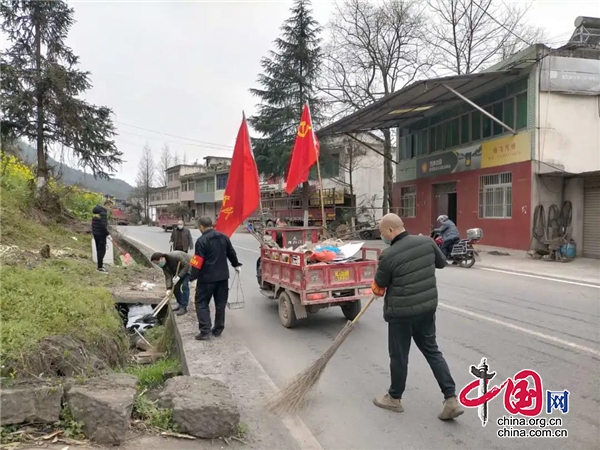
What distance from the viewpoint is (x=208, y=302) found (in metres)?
6.21

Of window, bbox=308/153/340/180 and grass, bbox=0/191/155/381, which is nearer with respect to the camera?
grass, bbox=0/191/155/381

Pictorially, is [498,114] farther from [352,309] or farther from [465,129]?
[352,309]

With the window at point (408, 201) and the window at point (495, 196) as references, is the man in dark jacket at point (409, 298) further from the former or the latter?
the window at point (408, 201)

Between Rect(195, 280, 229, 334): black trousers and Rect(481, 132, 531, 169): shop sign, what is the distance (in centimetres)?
1381

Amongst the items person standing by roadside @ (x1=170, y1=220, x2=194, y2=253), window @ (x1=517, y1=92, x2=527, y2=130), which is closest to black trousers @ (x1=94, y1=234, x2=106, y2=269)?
person standing by roadside @ (x1=170, y1=220, x2=194, y2=253)

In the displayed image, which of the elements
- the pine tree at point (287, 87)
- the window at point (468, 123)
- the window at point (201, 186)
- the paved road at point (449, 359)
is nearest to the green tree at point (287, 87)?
the pine tree at point (287, 87)

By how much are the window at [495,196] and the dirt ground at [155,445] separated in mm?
16220

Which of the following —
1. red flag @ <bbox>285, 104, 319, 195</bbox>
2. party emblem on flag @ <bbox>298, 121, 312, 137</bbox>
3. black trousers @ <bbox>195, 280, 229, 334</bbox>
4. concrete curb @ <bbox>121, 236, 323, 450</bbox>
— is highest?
party emblem on flag @ <bbox>298, 121, 312, 137</bbox>

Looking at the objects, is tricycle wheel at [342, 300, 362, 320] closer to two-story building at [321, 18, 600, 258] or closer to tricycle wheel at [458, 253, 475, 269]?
tricycle wheel at [458, 253, 475, 269]

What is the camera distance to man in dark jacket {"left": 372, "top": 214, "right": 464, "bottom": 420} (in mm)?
3748


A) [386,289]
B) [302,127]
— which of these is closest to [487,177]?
[302,127]

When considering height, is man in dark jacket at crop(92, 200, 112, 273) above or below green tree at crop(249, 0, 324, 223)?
below

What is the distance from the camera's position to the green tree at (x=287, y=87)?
28.9 meters

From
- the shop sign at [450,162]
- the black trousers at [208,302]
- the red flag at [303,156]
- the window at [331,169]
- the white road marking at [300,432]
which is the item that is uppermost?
the window at [331,169]
